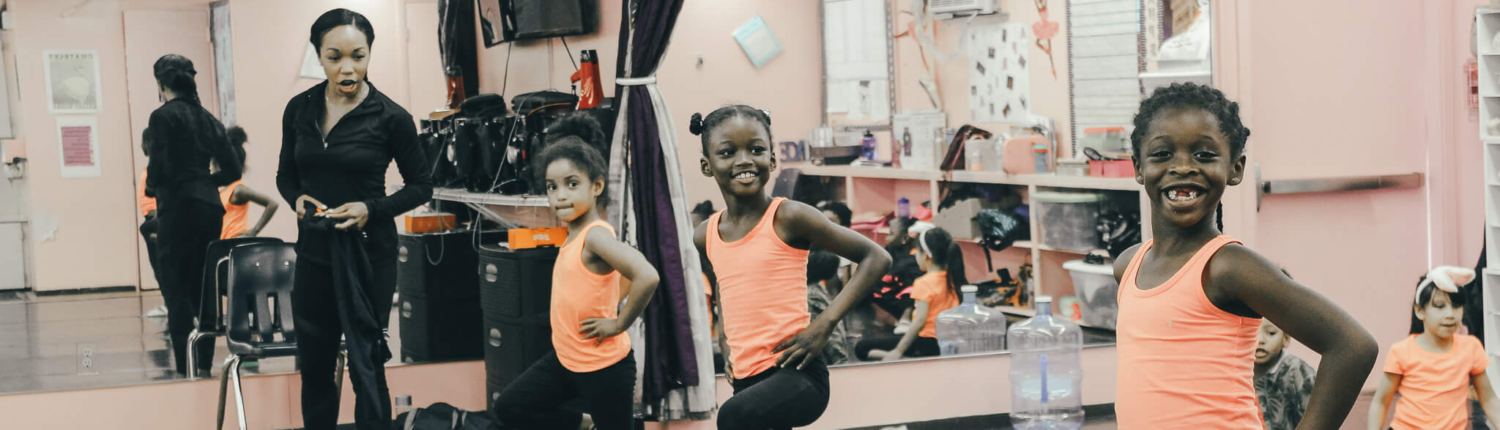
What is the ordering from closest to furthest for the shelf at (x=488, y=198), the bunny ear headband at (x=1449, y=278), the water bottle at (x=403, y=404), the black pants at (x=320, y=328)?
the black pants at (x=320, y=328) → the bunny ear headband at (x=1449, y=278) → the water bottle at (x=403, y=404) → the shelf at (x=488, y=198)

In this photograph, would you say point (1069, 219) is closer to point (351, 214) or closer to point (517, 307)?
point (517, 307)

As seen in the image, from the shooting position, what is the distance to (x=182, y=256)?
438cm

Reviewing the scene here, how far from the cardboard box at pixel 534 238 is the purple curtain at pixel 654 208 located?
11.6 inches

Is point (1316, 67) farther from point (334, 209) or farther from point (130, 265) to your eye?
point (130, 265)

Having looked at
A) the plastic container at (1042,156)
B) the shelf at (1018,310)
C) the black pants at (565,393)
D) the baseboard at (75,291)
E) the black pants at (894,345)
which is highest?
the plastic container at (1042,156)

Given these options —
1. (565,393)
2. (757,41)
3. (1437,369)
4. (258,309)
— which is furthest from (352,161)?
(1437,369)

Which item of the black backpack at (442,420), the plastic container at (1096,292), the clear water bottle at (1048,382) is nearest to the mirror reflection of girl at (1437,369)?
the clear water bottle at (1048,382)

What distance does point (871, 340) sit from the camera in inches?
200

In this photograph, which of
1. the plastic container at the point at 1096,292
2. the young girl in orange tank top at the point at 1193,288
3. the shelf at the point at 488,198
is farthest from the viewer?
the plastic container at the point at 1096,292

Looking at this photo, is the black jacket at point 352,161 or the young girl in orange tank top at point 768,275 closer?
the young girl in orange tank top at point 768,275

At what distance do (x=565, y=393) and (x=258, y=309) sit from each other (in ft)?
4.38

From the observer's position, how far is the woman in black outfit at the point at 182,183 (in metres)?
4.34

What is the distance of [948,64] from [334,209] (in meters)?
3.07

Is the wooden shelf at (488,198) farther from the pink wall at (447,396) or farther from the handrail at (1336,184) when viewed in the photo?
the handrail at (1336,184)
